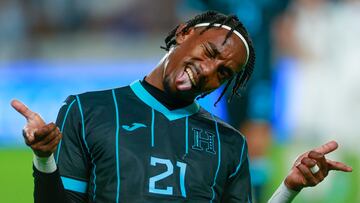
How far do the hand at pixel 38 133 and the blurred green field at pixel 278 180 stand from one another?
4177 millimetres

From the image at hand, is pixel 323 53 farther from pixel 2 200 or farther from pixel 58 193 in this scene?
pixel 58 193

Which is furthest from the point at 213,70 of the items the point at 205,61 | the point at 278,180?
the point at 278,180

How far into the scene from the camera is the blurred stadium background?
7980mm

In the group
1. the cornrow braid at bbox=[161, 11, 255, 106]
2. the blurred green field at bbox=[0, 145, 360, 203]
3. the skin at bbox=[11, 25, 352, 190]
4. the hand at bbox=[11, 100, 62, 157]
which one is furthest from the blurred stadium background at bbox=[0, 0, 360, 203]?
the hand at bbox=[11, 100, 62, 157]

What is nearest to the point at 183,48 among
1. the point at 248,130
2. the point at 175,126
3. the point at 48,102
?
the point at 175,126

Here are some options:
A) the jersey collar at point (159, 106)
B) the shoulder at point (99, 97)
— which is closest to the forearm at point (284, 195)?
the jersey collar at point (159, 106)

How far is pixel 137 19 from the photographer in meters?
11.0

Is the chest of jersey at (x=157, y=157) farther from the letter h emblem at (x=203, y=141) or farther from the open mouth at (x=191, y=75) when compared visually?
the open mouth at (x=191, y=75)

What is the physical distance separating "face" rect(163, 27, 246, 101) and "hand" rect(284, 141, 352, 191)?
1.23 ft

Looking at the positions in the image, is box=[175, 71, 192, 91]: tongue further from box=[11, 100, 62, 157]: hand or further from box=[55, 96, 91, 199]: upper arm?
box=[11, 100, 62, 157]: hand

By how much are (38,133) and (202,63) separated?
715 millimetres

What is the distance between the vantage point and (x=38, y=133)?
299 cm

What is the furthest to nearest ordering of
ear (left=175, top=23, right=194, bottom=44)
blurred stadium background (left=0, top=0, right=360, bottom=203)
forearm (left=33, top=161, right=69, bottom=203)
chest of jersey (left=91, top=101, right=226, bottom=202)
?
blurred stadium background (left=0, top=0, right=360, bottom=203) < ear (left=175, top=23, right=194, bottom=44) < chest of jersey (left=91, top=101, right=226, bottom=202) < forearm (left=33, top=161, right=69, bottom=203)

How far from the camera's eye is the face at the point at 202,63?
11.4 feet
